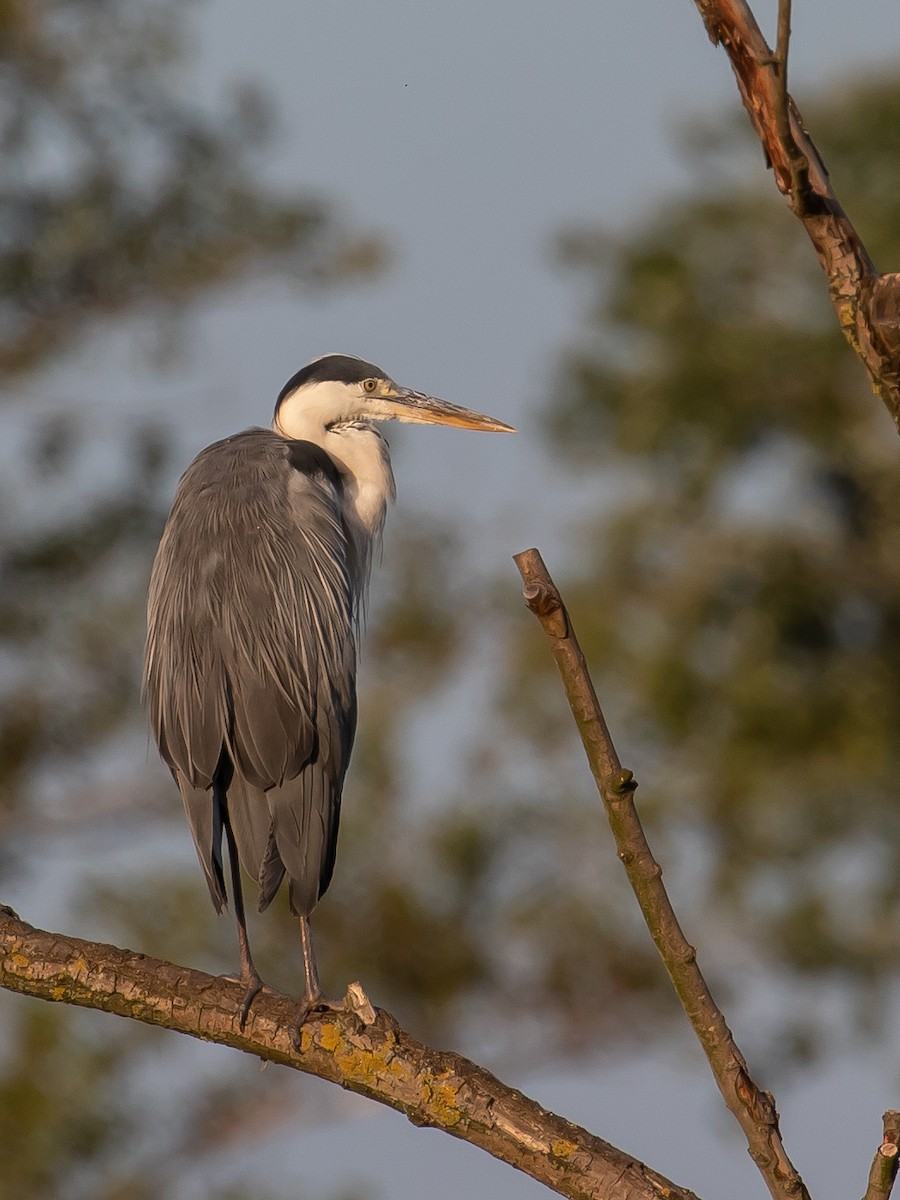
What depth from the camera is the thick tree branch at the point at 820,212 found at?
1767 mm

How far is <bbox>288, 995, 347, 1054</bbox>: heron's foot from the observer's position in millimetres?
2086

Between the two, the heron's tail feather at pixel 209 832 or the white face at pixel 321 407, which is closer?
the heron's tail feather at pixel 209 832

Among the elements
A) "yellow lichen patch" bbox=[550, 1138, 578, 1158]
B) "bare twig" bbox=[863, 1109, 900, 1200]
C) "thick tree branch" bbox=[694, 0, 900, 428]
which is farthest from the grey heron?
"thick tree branch" bbox=[694, 0, 900, 428]

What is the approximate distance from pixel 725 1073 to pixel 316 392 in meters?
2.29

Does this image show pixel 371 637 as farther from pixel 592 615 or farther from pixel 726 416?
pixel 726 416

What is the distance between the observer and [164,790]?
7207 mm

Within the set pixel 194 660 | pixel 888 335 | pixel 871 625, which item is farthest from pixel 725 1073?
pixel 871 625

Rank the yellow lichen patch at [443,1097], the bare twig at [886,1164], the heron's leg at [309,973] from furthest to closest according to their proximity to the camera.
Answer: the heron's leg at [309,973] < the yellow lichen patch at [443,1097] < the bare twig at [886,1164]

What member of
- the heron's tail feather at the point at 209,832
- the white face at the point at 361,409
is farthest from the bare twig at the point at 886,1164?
the white face at the point at 361,409

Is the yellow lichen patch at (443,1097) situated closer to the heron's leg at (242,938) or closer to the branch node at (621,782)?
the heron's leg at (242,938)

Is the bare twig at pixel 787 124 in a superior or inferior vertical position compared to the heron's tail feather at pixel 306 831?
inferior

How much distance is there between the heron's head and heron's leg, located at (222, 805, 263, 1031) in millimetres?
1105

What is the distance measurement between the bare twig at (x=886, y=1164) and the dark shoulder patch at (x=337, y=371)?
2499 mm

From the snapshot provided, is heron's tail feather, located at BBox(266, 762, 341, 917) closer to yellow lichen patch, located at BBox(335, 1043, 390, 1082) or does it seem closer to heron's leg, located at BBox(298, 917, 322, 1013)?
heron's leg, located at BBox(298, 917, 322, 1013)
